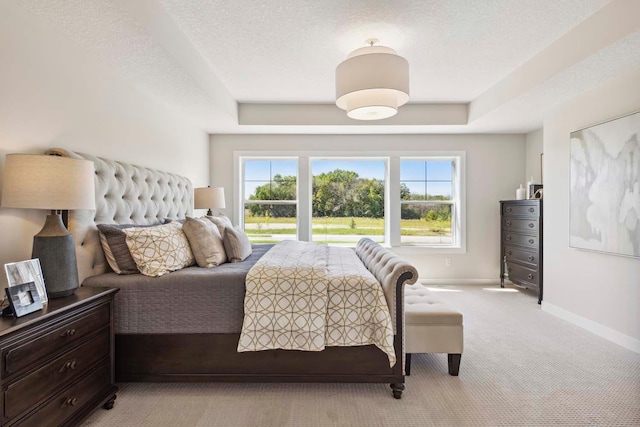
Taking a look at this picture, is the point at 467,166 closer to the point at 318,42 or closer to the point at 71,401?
the point at 318,42

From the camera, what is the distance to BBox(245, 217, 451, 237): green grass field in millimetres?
5152

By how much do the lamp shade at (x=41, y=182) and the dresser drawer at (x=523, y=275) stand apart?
14.8ft

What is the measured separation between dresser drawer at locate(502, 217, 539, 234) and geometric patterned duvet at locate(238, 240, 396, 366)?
3009 millimetres

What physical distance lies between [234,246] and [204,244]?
0.26m

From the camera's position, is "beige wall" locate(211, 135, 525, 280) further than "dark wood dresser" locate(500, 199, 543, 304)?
Yes

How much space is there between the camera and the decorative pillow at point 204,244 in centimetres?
244

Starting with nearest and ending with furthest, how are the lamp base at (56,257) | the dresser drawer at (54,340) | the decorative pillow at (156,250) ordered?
the dresser drawer at (54,340) → the lamp base at (56,257) → the decorative pillow at (156,250)

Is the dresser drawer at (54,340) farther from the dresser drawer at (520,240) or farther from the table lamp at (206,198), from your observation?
the dresser drawer at (520,240)

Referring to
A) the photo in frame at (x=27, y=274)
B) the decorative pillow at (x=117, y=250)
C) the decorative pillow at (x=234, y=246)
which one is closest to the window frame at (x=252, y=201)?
the decorative pillow at (x=234, y=246)

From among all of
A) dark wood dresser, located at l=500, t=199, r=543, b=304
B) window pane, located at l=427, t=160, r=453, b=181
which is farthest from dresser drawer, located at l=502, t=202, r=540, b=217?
window pane, located at l=427, t=160, r=453, b=181

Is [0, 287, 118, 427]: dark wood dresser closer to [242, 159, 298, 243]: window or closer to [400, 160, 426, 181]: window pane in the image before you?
[242, 159, 298, 243]: window

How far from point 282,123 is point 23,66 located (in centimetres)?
280

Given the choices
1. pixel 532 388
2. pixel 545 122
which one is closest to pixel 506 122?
pixel 545 122

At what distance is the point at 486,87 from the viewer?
3.79 metres
